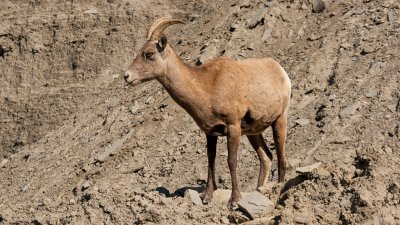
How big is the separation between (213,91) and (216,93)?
60 mm

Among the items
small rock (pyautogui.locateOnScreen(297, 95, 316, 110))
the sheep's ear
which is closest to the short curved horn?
the sheep's ear

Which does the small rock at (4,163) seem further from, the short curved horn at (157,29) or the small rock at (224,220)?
the small rock at (224,220)

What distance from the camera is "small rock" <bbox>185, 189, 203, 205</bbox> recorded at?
38.8 feet

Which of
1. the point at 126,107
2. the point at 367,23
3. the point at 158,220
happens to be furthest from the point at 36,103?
the point at 158,220

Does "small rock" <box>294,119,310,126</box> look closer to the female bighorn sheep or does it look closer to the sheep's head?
the female bighorn sheep

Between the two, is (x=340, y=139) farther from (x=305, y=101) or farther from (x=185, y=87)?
(x=185, y=87)

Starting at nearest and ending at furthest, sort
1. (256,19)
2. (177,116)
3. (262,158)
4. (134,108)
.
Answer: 1. (262,158)
2. (177,116)
3. (134,108)
4. (256,19)

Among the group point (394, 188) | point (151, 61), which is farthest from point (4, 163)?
point (394, 188)

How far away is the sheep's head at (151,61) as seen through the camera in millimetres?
12281

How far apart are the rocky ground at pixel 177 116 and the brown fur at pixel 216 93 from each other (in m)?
0.88

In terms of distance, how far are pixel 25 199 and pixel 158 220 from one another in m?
9.19

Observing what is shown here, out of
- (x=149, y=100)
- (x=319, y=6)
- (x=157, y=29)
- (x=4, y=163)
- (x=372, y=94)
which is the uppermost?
(x=157, y=29)

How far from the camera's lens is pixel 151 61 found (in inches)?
485

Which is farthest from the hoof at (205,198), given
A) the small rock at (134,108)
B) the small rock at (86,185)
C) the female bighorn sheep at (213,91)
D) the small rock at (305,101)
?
the small rock at (134,108)
